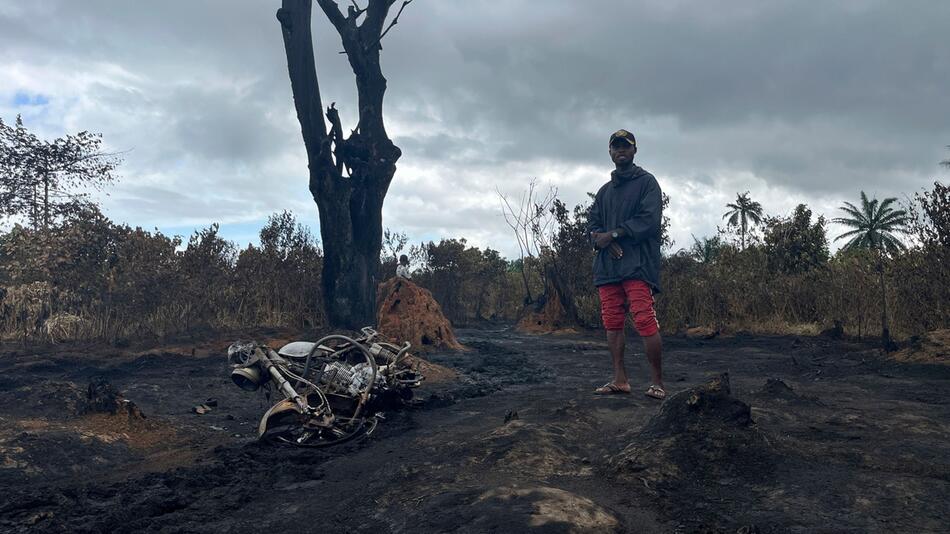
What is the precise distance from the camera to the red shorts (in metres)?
4.70

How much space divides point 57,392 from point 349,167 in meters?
6.95

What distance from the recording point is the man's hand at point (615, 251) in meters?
4.84

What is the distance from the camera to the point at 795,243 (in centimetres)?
1706

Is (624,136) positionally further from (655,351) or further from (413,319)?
(413,319)

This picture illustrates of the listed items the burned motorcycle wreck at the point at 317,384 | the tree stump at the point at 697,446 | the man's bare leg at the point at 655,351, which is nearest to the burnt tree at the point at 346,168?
the burned motorcycle wreck at the point at 317,384

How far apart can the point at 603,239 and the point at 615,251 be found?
0.42 ft

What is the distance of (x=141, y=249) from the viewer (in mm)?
11578

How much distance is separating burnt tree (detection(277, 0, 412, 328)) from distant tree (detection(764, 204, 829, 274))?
10610mm

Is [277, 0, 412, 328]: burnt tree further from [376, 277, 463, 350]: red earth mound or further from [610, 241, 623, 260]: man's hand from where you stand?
[610, 241, 623, 260]: man's hand

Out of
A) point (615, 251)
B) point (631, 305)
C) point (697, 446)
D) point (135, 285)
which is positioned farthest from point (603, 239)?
point (135, 285)

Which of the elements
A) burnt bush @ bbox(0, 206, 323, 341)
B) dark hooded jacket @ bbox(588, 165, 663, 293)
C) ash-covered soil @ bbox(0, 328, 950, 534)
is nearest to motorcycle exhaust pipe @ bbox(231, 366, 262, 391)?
ash-covered soil @ bbox(0, 328, 950, 534)

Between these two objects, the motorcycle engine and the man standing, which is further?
the man standing

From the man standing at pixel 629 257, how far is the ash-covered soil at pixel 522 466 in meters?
0.39

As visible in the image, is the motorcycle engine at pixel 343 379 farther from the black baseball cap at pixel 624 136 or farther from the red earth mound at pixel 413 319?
the red earth mound at pixel 413 319
